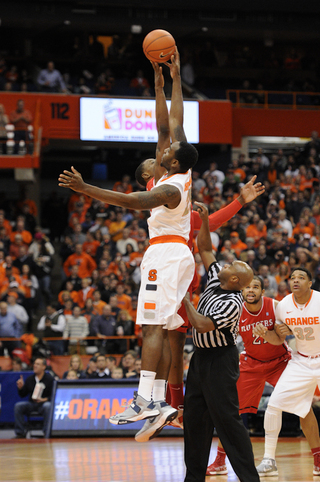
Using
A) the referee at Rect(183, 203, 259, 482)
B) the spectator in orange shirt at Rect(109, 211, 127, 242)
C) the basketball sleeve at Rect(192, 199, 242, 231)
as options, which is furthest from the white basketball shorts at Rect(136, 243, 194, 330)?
the spectator in orange shirt at Rect(109, 211, 127, 242)

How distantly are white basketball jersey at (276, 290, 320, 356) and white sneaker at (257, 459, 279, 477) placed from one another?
1.31 meters

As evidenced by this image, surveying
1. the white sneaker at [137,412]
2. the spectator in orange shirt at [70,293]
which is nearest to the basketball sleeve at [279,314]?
the white sneaker at [137,412]

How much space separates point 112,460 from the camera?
28.5ft

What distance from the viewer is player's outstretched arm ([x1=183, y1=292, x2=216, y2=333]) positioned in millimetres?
5891

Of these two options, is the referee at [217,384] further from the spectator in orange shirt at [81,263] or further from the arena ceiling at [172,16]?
the arena ceiling at [172,16]

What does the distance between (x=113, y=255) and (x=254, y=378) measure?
8750mm

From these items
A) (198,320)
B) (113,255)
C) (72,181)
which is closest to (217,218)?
(198,320)

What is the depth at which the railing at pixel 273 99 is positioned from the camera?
2423cm

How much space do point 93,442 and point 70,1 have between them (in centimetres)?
1771

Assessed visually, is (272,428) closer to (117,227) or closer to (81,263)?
(81,263)

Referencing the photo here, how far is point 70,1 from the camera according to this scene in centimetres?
2402

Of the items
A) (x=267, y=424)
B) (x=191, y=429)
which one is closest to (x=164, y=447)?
(x=267, y=424)

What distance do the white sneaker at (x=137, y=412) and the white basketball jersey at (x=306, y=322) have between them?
308 cm

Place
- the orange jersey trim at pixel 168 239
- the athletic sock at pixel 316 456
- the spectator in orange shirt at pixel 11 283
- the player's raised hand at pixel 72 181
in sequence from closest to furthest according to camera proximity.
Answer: the player's raised hand at pixel 72 181 < the orange jersey trim at pixel 168 239 < the athletic sock at pixel 316 456 < the spectator in orange shirt at pixel 11 283
